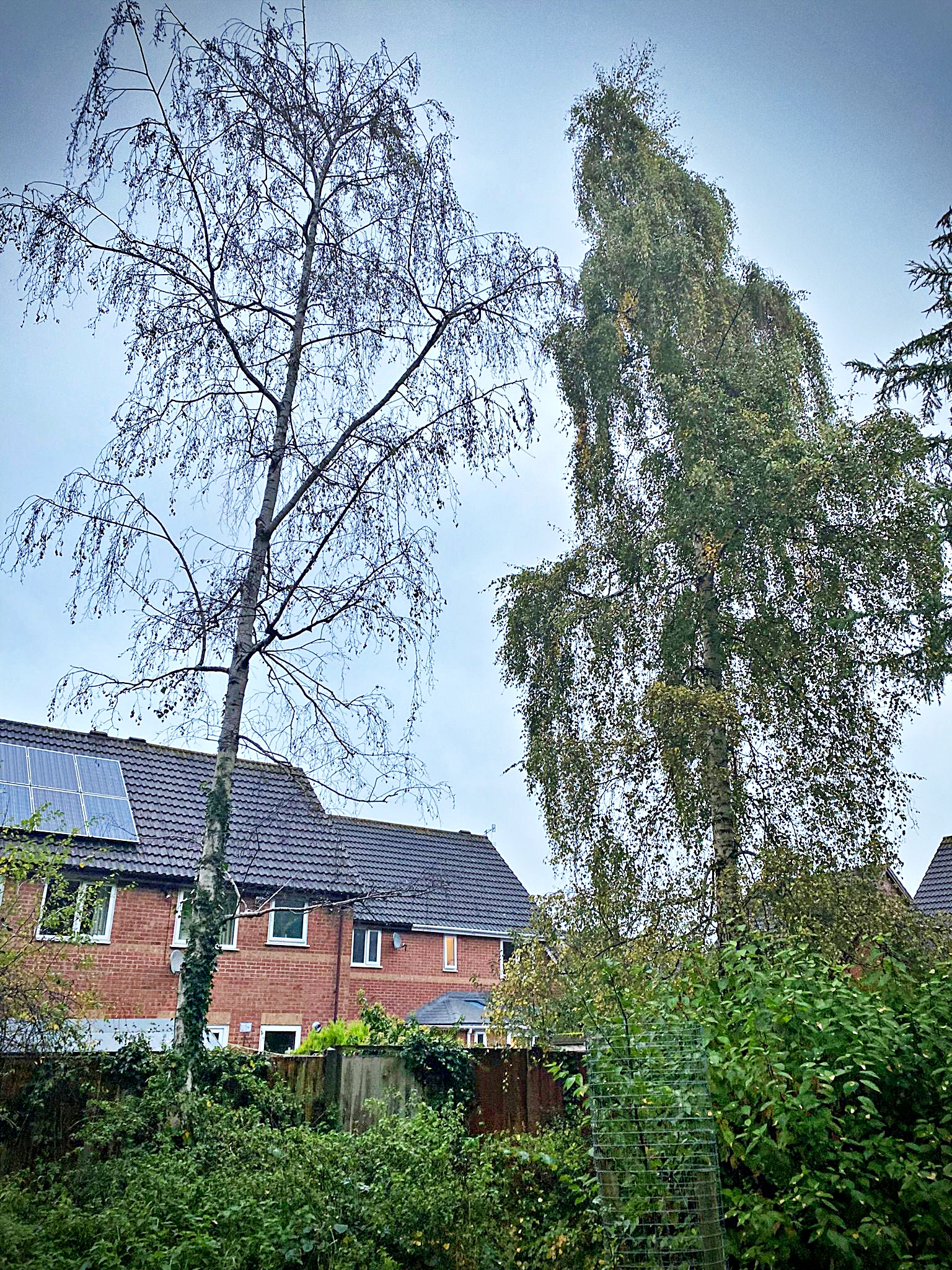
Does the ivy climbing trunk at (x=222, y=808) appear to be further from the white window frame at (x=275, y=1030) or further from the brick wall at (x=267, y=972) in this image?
the white window frame at (x=275, y=1030)

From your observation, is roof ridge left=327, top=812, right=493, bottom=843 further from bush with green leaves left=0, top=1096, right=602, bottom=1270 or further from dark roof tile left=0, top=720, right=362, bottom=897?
bush with green leaves left=0, top=1096, right=602, bottom=1270

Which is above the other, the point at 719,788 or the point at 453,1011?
the point at 719,788

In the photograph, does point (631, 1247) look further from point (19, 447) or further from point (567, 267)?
point (567, 267)

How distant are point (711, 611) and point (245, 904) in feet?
25.3

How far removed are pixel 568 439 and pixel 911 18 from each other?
715 centimetres

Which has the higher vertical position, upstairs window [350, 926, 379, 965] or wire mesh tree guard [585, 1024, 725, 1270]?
upstairs window [350, 926, 379, 965]

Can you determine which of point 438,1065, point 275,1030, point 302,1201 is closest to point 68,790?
point 275,1030

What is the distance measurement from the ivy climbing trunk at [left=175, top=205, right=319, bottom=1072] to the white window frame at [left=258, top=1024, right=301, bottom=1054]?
11.0 m

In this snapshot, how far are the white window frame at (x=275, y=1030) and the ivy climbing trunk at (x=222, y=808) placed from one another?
36.2 feet

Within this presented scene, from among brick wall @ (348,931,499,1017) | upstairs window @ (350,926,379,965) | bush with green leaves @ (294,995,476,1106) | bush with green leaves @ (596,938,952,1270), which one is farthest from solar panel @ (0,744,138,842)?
bush with green leaves @ (596,938,952,1270)

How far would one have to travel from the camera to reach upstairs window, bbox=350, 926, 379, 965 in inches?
794

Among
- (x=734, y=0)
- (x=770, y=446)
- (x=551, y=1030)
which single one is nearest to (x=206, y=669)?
(x=551, y=1030)

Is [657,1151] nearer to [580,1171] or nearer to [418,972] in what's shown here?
[580,1171]

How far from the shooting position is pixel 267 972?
1806 centimetres
